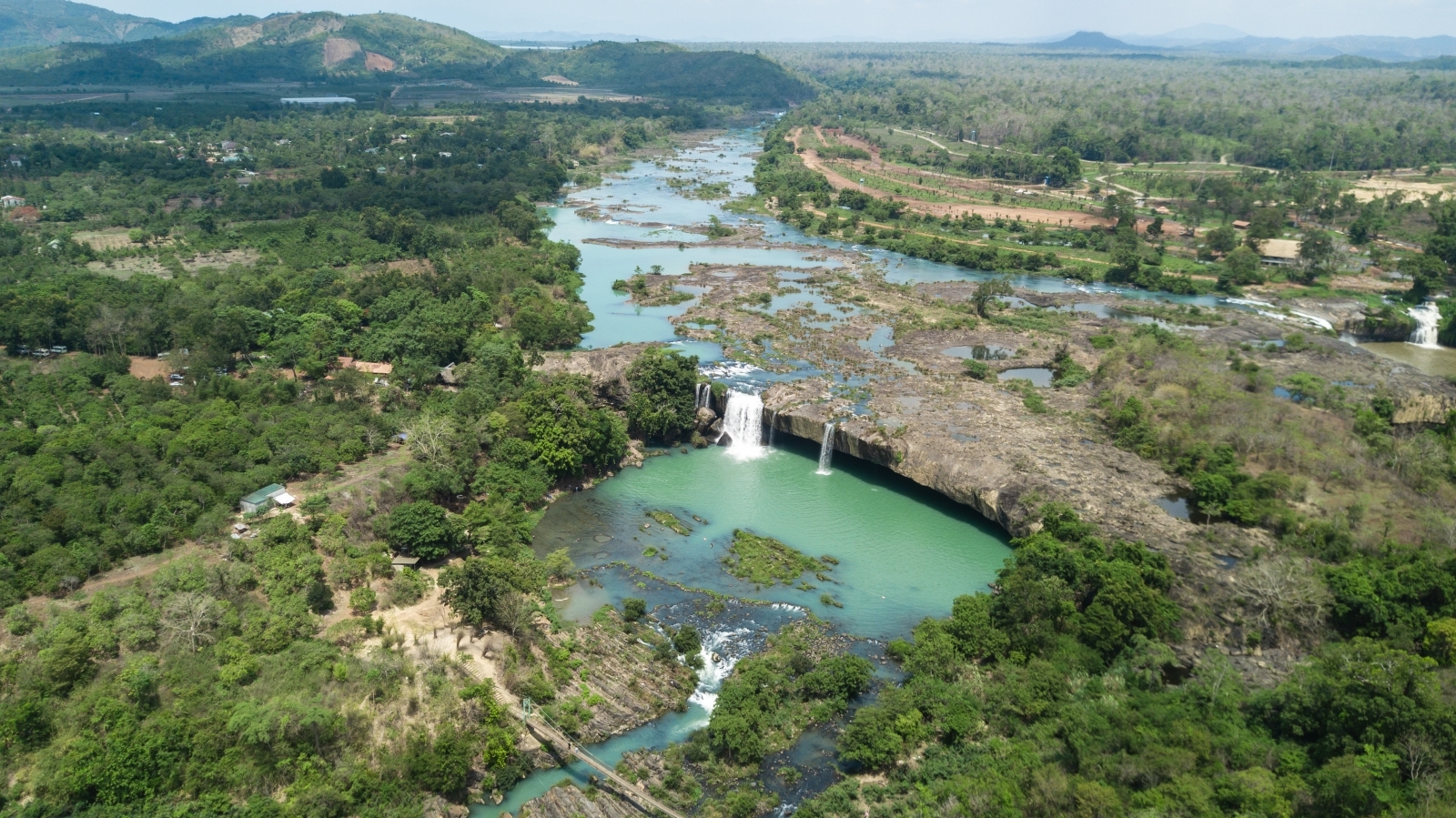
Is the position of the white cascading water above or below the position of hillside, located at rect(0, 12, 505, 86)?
below

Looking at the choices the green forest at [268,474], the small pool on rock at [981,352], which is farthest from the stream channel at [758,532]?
the small pool on rock at [981,352]

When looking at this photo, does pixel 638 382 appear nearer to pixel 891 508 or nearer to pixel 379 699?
pixel 891 508

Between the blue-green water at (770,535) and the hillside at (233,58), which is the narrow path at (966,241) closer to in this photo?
the blue-green water at (770,535)

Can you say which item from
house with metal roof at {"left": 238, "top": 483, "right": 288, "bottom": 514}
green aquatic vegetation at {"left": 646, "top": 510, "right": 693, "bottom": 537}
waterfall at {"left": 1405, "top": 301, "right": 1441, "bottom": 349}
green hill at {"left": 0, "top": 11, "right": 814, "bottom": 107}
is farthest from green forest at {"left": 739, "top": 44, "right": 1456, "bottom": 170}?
house with metal roof at {"left": 238, "top": 483, "right": 288, "bottom": 514}

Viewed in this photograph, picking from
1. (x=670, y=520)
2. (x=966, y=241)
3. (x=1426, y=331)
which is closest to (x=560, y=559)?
(x=670, y=520)

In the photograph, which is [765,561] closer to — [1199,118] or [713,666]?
[713,666]

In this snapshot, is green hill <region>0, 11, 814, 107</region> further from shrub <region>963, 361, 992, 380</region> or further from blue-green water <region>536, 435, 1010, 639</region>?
blue-green water <region>536, 435, 1010, 639</region>

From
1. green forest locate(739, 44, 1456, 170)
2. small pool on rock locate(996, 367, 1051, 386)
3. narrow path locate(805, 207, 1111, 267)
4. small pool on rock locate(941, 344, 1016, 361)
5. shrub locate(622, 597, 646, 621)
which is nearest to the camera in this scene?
shrub locate(622, 597, 646, 621)
